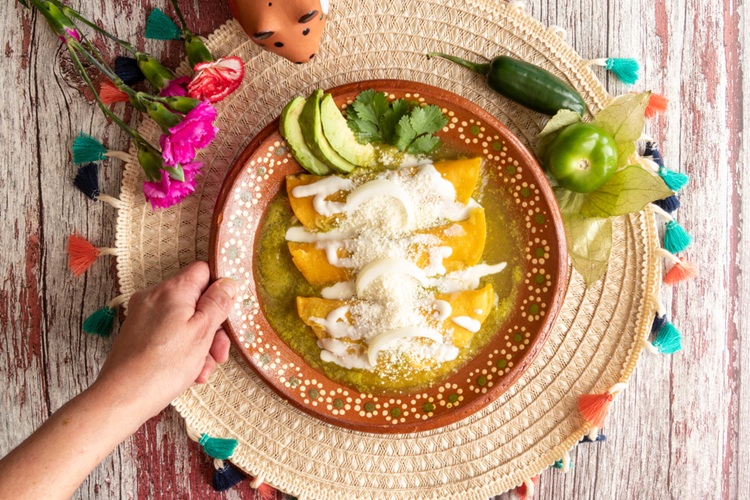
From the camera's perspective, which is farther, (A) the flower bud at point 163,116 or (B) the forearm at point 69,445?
(A) the flower bud at point 163,116

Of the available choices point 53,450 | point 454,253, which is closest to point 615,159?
point 454,253

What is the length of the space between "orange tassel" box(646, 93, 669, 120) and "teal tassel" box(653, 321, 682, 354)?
95 cm

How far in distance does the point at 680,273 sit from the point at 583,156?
0.77 metres

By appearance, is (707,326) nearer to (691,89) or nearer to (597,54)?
(691,89)

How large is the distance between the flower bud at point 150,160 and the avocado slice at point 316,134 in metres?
0.55

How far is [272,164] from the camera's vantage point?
2.37 metres

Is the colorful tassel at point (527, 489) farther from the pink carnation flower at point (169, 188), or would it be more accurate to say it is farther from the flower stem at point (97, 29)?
the flower stem at point (97, 29)

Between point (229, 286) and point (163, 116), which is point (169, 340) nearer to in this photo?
point (229, 286)

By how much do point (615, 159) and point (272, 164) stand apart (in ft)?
4.50

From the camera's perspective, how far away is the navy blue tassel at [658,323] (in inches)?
106

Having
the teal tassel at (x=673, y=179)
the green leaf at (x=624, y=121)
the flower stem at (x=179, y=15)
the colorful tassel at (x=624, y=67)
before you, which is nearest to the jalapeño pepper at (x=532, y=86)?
the green leaf at (x=624, y=121)

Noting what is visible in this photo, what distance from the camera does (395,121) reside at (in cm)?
235

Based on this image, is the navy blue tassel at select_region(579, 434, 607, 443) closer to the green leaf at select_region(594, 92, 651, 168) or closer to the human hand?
the green leaf at select_region(594, 92, 651, 168)

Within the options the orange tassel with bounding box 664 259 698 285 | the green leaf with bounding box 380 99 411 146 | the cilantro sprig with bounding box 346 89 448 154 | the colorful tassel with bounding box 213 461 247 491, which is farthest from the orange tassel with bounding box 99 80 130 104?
the orange tassel with bounding box 664 259 698 285
